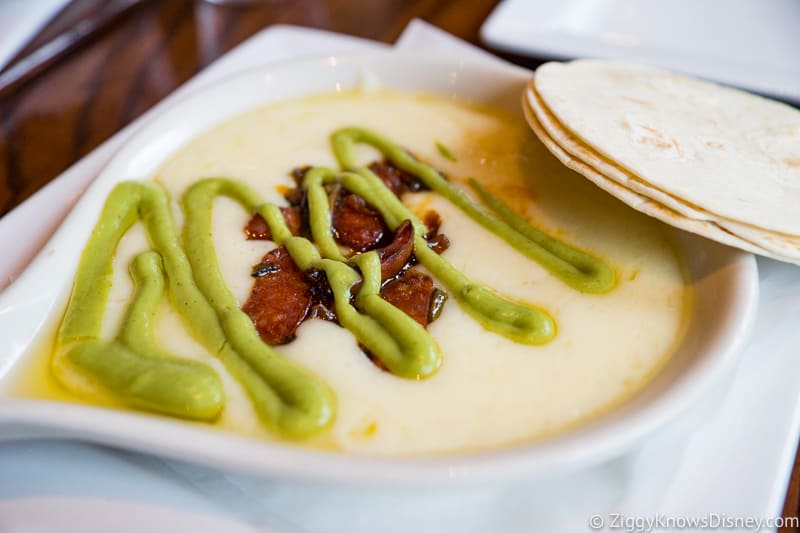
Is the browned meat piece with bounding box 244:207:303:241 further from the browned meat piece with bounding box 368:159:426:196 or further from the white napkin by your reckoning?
the white napkin

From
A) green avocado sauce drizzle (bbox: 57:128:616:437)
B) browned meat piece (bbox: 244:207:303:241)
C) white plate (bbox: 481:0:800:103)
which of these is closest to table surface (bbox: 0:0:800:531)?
white plate (bbox: 481:0:800:103)

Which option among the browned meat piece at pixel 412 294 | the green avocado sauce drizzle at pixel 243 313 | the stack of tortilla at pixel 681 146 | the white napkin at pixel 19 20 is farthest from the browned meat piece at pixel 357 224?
the white napkin at pixel 19 20

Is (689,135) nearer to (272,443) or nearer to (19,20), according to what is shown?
(272,443)

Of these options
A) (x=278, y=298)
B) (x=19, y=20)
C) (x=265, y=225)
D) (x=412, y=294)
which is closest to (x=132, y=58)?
(x=19, y=20)

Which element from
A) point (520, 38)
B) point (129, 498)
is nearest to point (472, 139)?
point (520, 38)

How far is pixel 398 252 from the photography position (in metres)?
1.52

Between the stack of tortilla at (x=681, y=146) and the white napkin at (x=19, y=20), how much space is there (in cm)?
159

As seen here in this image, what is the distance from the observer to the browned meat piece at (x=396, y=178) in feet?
5.94

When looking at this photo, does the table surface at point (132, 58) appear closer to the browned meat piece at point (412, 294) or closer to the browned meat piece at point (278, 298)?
the browned meat piece at point (278, 298)

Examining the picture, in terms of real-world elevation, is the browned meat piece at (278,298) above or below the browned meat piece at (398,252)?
above

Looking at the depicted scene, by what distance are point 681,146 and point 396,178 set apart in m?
0.70

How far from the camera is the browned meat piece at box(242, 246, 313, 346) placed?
4.55 feet

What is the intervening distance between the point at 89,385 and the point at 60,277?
1.01 feet

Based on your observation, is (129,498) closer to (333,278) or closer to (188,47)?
(333,278)
